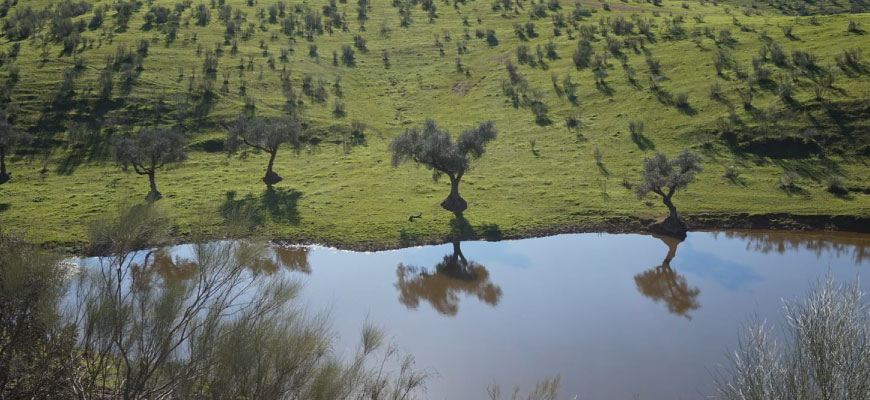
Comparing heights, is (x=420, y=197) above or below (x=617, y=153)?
below

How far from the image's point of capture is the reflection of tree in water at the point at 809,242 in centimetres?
3638

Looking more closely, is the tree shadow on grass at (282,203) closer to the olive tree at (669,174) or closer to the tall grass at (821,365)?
the olive tree at (669,174)

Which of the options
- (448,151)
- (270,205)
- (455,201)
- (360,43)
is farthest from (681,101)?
(360,43)

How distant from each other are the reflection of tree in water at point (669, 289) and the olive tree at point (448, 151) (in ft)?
44.4

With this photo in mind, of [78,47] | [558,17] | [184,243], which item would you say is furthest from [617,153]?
[78,47]

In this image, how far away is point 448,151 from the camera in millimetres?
41875

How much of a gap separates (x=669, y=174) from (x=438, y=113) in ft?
92.1

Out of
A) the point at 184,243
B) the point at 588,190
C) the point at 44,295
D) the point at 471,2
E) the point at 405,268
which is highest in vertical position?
the point at 471,2

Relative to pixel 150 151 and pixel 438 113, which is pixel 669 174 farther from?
pixel 150 151

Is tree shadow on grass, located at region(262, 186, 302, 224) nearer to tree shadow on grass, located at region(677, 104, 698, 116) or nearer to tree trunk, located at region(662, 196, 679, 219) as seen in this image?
tree trunk, located at region(662, 196, 679, 219)

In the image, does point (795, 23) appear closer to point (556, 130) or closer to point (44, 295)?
point (556, 130)

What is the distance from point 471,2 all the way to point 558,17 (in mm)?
17244

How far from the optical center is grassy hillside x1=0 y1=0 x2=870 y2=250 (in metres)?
43.3

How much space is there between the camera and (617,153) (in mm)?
50969
